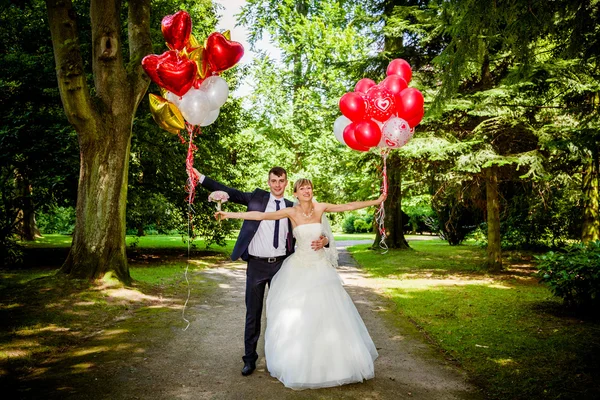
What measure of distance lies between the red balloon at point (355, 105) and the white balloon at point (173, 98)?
2162 millimetres

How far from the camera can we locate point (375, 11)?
776 inches

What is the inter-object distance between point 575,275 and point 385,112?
450 cm

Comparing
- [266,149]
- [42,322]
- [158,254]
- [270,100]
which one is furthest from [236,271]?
[270,100]

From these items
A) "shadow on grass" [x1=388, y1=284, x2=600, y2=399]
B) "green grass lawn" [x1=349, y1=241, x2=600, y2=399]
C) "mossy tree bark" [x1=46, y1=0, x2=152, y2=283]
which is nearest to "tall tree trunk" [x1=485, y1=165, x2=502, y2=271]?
"green grass lawn" [x1=349, y1=241, x2=600, y2=399]

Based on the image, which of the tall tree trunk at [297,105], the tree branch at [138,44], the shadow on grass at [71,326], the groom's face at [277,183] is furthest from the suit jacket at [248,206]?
the tall tree trunk at [297,105]

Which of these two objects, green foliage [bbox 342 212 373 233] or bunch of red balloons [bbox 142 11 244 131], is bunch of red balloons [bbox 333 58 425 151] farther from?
green foliage [bbox 342 212 373 233]

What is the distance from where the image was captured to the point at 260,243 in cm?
532

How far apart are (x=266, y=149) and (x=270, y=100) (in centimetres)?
326

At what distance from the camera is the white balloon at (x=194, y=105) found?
5.27m

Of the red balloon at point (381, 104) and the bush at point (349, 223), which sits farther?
the bush at point (349, 223)

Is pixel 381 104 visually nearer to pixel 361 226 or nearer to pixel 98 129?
pixel 98 129

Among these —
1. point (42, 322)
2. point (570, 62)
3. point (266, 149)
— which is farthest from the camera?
point (266, 149)

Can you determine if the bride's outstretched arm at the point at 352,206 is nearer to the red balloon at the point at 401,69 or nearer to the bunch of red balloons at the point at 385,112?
the bunch of red balloons at the point at 385,112

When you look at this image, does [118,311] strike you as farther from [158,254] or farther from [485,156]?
[158,254]
